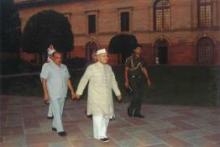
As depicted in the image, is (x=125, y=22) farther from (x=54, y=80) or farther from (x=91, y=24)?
(x=54, y=80)

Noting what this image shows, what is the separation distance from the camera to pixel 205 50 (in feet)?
124

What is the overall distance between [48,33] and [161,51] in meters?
12.6

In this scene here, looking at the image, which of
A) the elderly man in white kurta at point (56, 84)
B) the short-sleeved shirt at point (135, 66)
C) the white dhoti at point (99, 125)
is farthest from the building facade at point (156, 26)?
the white dhoti at point (99, 125)

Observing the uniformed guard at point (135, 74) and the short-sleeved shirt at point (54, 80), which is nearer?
the short-sleeved shirt at point (54, 80)

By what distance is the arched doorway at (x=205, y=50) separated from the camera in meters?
37.4

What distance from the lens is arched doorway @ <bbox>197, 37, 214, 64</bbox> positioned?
37.4m

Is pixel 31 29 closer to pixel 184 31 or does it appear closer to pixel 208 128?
pixel 184 31

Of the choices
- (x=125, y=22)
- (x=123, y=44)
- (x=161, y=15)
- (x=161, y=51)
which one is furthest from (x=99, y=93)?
(x=125, y=22)

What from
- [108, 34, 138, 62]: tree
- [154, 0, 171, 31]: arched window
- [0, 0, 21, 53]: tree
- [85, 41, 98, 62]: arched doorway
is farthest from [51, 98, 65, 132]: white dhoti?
[85, 41, 98, 62]: arched doorway

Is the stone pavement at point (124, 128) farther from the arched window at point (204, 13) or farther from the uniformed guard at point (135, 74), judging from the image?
the arched window at point (204, 13)

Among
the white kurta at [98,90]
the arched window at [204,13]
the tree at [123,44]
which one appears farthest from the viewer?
the arched window at [204,13]

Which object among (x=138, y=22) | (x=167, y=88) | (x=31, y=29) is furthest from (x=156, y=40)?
(x=167, y=88)

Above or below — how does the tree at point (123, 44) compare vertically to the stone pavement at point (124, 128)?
above

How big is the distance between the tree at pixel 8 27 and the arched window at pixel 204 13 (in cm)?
1715
